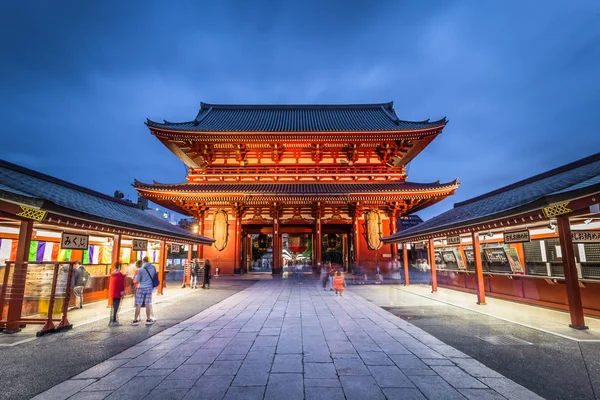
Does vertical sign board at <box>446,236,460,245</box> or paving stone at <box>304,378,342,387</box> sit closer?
paving stone at <box>304,378,342,387</box>

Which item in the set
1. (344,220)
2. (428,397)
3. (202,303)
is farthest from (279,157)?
(428,397)

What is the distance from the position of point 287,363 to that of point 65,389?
2.94m

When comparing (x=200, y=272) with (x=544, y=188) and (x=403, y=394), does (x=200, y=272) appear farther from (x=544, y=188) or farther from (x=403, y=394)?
(x=544, y=188)

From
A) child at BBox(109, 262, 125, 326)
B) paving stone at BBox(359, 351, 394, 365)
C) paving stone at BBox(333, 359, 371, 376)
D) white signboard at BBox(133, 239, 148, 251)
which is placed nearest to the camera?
paving stone at BBox(333, 359, 371, 376)

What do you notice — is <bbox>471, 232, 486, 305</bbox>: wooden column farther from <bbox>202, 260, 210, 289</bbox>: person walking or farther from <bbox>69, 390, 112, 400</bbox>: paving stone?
<bbox>202, 260, 210, 289</bbox>: person walking

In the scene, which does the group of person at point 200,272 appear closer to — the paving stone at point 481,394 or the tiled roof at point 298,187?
the tiled roof at point 298,187

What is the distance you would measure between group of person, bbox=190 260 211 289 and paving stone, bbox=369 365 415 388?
1170 cm

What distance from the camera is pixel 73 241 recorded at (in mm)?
7477

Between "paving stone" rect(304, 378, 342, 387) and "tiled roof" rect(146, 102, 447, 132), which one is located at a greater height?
"tiled roof" rect(146, 102, 447, 132)

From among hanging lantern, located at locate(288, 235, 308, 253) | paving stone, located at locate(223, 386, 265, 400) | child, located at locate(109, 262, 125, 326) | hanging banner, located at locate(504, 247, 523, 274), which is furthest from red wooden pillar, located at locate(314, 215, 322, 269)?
paving stone, located at locate(223, 386, 265, 400)

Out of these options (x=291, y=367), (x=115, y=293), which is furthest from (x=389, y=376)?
(x=115, y=293)

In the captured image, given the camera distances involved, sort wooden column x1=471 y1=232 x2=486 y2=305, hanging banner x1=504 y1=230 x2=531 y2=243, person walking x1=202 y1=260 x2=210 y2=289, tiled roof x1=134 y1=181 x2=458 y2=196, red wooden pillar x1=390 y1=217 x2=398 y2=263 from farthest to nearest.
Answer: red wooden pillar x1=390 y1=217 x2=398 y2=263
tiled roof x1=134 y1=181 x2=458 y2=196
person walking x1=202 y1=260 x2=210 y2=289
wooden column x1=471 y1=232 x2=486 y2=305
hanging banner x1=504 y1=230 x2=531 y2=243

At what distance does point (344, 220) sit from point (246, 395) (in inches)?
685

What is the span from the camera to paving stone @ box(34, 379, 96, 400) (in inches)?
133
